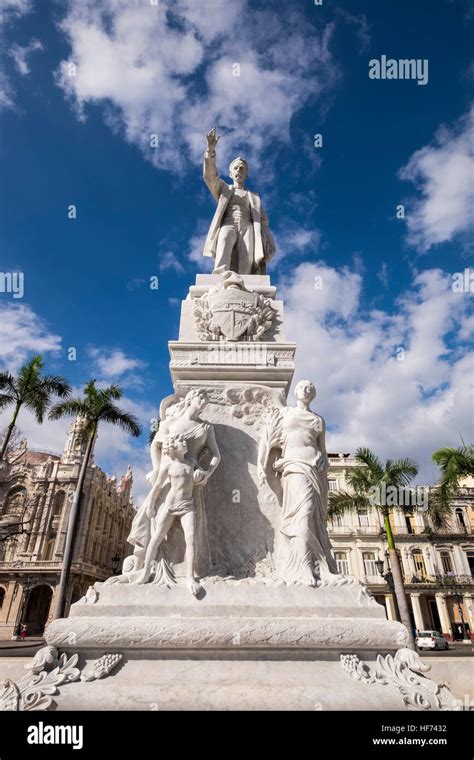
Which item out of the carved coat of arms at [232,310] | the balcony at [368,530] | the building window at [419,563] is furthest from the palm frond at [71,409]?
the building window at [419,563]

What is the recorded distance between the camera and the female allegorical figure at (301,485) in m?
3.84

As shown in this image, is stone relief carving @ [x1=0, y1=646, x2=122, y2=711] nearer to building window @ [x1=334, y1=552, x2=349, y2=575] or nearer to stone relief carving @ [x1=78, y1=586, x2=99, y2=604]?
stone relief carving @ [x1=78, y1=586, x2=99, y2=604]

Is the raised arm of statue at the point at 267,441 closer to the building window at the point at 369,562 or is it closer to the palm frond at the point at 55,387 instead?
the palm frond at the point at 55,387

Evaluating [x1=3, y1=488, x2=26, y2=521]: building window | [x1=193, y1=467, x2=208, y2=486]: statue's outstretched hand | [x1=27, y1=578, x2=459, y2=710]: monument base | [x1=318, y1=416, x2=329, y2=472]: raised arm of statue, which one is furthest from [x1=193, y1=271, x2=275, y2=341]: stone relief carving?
[x1=3, y1=488, x2=26, y2=521]: building window

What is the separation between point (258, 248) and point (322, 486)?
12.6 feet

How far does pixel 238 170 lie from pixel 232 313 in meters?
2.96

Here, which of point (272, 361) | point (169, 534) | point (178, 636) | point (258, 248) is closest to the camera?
point (178, 636)

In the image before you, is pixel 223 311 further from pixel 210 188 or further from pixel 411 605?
pixel 411 605

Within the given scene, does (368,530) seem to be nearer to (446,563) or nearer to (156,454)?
(446,563)

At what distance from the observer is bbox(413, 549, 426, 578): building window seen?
38.5 metres

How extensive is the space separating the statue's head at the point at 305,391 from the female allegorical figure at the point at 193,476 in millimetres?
986

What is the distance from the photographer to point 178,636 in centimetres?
318
